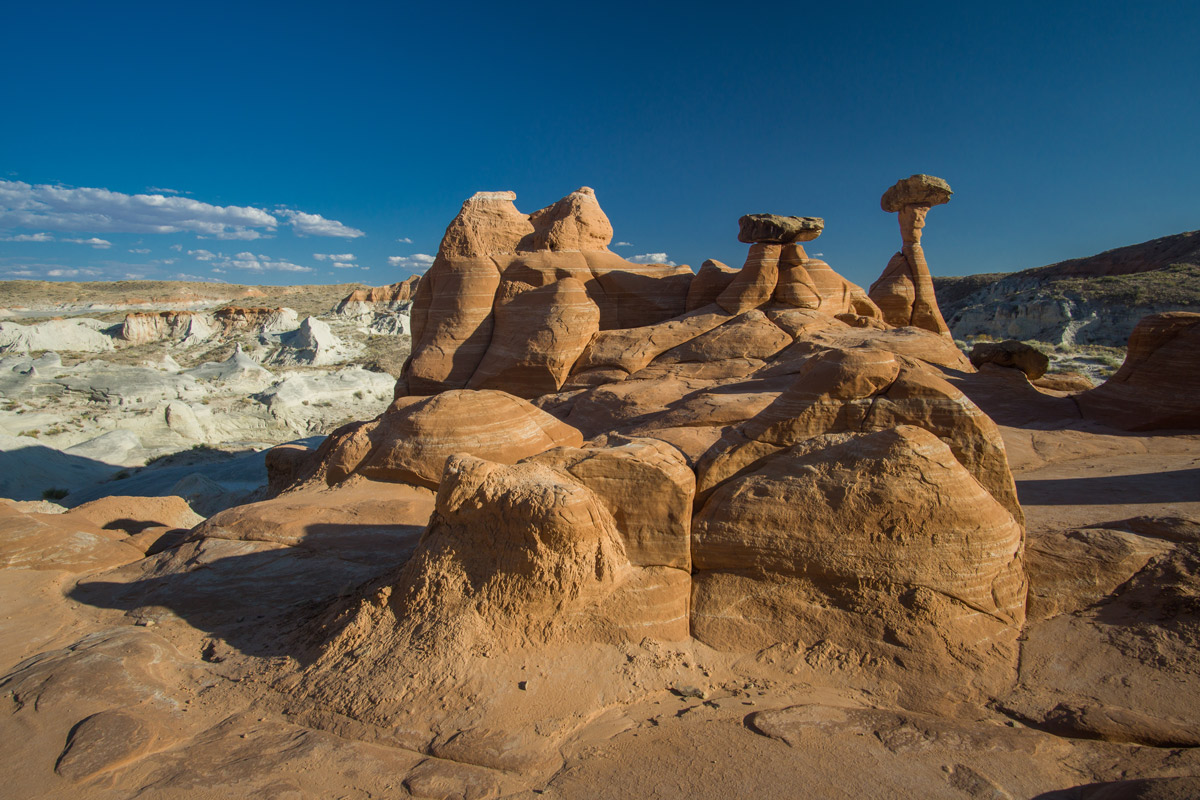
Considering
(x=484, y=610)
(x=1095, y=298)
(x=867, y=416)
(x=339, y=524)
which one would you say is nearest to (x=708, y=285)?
(x=867, y=416)

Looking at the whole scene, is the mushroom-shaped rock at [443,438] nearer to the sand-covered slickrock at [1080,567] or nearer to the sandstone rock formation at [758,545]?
the sandstone rock formation at [758,545]

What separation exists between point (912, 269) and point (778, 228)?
7.58 metres

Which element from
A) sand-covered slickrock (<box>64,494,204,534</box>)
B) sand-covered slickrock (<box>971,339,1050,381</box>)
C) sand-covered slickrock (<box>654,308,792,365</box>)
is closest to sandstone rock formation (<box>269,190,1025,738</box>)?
sand-covered slickrock (<box>654,308,792,365</box>)

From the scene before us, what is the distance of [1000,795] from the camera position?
2891 millimetres

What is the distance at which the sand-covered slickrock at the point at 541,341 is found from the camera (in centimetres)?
1321

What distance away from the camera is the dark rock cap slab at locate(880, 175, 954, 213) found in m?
18.0

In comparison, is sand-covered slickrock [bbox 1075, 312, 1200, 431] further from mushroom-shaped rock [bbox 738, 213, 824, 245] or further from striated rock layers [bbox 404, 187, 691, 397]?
striated rock layers [bbox 404, 187, 691, 397]

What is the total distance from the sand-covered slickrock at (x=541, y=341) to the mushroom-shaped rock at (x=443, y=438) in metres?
4.66

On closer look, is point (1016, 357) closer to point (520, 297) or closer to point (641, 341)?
point (641, 341)

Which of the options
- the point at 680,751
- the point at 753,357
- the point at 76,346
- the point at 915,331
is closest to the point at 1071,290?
the point at 915,331

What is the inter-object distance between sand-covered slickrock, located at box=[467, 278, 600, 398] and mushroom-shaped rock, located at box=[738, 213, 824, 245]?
12.5 feet

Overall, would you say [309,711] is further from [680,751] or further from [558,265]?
[558,265]

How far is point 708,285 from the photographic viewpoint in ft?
47.3

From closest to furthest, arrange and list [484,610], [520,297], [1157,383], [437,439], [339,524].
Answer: [484,610] < [339,524] < [437,439] < [1157,383] < [520,297]
